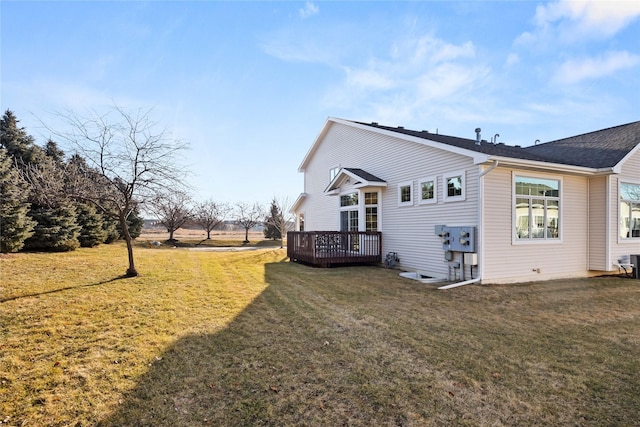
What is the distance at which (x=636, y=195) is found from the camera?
10.6m

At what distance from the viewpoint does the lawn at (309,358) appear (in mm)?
2705

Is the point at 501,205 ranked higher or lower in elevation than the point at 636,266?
higher

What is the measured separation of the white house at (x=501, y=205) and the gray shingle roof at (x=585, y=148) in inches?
1.9

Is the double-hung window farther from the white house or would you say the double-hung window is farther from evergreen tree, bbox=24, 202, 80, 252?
evergreen tree, bbox=24, 202, 80, 252

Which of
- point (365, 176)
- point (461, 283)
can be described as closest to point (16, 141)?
point (365, 176)

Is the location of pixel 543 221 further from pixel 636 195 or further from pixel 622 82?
pixel 622 82

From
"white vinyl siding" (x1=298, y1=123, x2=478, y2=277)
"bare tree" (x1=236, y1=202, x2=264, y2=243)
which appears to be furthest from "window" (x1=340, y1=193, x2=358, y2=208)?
"bare tree" (x1=236, y1=202, x2=264, y2=243)

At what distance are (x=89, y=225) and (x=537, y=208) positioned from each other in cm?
2007

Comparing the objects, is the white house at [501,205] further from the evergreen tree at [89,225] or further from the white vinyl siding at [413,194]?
the evergreen tree at [89,225]

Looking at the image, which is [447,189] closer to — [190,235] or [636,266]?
[636,266]

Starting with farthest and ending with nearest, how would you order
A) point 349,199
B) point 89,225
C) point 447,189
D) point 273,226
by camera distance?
point 273,226, point 89,225, point 349,199, point 447,189

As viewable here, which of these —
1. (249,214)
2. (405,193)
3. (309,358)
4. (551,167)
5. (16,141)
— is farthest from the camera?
(249,214)

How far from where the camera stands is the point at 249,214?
3556 cm

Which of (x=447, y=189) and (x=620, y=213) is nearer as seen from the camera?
(x=447, y=189)
